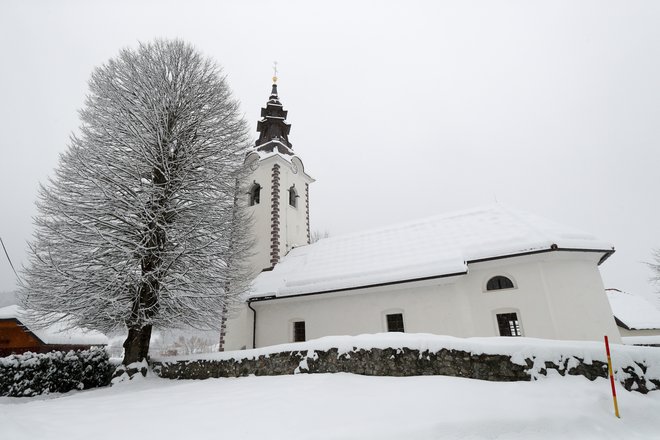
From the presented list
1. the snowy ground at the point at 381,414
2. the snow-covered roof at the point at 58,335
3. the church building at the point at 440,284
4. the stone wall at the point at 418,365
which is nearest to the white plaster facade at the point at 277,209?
the church building at the point at 440,284

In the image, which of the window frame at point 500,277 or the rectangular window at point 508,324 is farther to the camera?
the window frame at point 500,277

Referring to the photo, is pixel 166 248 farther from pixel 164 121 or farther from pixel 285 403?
pixel 285 403

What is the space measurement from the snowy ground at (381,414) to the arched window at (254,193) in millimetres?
16442

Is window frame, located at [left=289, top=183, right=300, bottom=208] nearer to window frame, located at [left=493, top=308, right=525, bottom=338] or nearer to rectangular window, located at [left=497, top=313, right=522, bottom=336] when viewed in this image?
window frame, located at [left=493, top=308, right=525, bottom=338]

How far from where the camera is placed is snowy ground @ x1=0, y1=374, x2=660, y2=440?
4.31 m

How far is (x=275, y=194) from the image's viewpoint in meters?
20.9

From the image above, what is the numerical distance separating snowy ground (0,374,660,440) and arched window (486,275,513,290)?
23.9 feet

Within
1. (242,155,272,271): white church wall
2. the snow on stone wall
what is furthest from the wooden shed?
the snow on stone wall

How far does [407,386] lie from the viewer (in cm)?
602

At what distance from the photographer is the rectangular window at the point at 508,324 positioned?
12118mm

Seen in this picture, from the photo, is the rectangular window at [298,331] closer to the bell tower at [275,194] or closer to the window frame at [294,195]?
the bell tower at [275,194]

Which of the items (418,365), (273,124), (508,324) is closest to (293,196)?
(273,124)

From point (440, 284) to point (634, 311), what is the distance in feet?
72.6

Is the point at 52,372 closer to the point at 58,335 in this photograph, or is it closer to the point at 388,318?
the point at 58,335
